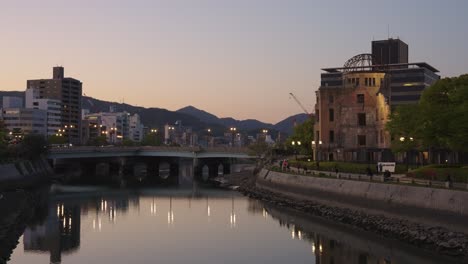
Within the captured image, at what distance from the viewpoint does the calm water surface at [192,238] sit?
1903 inches

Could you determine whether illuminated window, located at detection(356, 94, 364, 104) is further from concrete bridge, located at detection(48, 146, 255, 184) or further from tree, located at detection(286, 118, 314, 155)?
concrete bridge, located at detection(48, 146, 255, 184)

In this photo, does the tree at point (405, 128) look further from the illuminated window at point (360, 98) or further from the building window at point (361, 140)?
the illuminated window at point (360, 98)

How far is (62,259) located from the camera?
48.9 metres

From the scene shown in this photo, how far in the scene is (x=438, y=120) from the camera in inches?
2424

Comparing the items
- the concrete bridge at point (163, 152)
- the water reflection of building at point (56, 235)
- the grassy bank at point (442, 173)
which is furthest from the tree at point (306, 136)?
the grassy bank at point (442, 173)

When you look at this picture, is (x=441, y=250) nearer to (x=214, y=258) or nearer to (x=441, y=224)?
(x=441, y=224)

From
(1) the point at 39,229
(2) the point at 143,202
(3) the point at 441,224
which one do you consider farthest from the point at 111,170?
(3) the point at 441,224

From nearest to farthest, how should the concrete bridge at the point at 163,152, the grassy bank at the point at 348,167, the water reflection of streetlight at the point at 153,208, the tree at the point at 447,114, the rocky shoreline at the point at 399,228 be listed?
1. the rocky shoreline at the point at 399,228
2. the tree at the point at 447,114
3. the grassy bank at the point at 348,167
4. the water reflection of streetlight at the point at 153,208
5. the concrete bridge at the point at 163,152

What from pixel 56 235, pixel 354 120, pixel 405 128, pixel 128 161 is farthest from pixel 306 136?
pixel 56 235

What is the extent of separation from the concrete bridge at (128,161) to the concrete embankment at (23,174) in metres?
9.97

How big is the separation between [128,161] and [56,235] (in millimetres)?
113399

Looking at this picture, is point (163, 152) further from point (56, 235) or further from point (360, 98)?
point (56, 235)

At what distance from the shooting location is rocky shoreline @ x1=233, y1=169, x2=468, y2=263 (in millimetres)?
42375

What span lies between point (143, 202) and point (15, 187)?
2057 centimetres
